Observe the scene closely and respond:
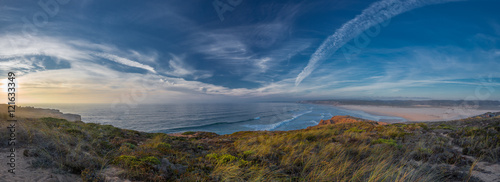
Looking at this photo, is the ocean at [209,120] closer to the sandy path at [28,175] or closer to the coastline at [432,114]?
the coastline at [432,114]

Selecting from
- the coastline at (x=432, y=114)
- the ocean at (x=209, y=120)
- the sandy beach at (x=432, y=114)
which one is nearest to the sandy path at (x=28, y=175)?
the ocean at (x=209, y=120)

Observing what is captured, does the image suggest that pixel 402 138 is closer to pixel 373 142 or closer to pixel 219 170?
pixel 373 142

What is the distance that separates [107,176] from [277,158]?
196 inches

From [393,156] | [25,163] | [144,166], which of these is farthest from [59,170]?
[393,156]

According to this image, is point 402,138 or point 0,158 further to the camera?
point 402,138

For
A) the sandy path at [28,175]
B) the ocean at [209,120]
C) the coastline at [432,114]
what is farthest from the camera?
the coastline at [432,114]

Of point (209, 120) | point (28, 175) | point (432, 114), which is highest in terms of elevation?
point (28, 175)

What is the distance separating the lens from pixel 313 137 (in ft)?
39.1

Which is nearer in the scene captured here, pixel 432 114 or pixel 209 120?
pixel 209 120

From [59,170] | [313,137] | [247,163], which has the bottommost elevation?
[313,137]

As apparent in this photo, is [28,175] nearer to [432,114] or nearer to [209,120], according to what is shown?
[209,120]

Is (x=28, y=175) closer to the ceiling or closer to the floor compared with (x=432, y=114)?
closer to the ceiling

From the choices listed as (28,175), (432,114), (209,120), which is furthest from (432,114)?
(28,175)

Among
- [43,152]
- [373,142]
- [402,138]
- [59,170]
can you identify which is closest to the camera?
[59,170]
